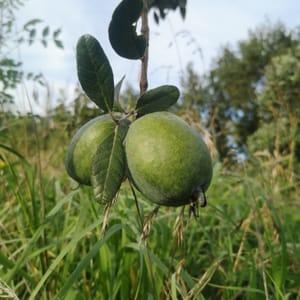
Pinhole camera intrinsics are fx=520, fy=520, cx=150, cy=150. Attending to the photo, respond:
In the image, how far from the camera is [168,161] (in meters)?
0.47

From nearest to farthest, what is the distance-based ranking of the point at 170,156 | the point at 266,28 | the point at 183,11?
1. the point at 170,156
2. the point at 183,11
3. the point at 266,28

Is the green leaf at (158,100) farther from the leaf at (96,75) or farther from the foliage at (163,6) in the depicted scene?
the foliage at (163,6)

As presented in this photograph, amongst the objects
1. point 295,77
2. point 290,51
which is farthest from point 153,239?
point 290,51

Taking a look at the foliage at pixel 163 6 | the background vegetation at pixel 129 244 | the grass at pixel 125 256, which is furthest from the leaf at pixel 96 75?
the grass at pixel 125 256

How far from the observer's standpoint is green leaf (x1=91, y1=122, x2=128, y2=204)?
1.71ft

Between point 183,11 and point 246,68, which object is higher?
point 183,11

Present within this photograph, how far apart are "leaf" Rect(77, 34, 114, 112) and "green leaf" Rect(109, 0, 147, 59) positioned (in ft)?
0.07

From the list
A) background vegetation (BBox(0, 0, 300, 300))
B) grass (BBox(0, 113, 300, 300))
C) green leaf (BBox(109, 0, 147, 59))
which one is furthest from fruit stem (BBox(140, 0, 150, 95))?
grass (BBox(0, 113, 300, 300))

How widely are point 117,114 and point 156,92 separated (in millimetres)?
54

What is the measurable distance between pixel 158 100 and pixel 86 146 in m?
0.10

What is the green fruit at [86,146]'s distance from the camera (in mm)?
545

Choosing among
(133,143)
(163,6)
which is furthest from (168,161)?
(163,6)

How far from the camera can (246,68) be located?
1753 cm

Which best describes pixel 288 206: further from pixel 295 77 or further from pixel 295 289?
pixel 295 77
